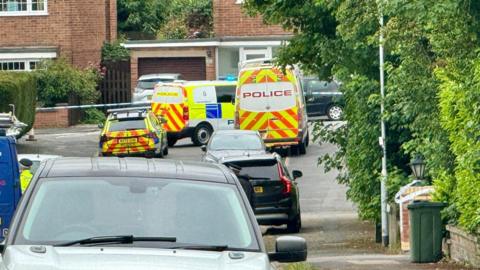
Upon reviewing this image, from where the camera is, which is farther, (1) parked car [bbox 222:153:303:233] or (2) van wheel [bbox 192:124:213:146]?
(2) van wheel [bbox 192:124:213:146]

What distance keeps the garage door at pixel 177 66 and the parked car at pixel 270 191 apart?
27524 millimetres

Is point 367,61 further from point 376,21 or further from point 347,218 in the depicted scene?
point 347,218

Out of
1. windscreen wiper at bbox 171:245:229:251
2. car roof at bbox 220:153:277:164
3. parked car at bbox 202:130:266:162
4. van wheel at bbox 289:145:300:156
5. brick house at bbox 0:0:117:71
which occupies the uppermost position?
brick house at bbox 0:0:117:71

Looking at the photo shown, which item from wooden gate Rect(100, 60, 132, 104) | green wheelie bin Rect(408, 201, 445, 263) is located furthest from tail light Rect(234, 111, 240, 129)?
green wheelie bin Rect(408, 201, 445, 263)

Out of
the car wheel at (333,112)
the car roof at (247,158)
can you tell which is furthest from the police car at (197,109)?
the car roof at (247,158)

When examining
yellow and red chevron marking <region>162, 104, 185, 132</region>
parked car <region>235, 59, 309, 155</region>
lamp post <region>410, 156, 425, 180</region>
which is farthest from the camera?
yellow and red chevron marking <region>162, 104, 185, 132</region>

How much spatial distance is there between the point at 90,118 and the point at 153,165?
4020cm

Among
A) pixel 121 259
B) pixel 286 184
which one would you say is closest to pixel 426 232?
pixel 286 184

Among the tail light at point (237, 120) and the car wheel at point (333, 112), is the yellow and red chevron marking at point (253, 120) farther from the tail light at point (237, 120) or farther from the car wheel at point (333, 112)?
the car wheel at point (333, 112)

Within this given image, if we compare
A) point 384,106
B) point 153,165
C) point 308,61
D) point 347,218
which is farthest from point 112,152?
point 153,165

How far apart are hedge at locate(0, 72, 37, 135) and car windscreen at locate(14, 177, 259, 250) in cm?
2690

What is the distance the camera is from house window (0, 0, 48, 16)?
1935 inches

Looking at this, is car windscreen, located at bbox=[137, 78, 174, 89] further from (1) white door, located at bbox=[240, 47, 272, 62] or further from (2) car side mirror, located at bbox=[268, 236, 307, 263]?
(2) car side mirror, located at bbox=[268, 236, 307, 263]

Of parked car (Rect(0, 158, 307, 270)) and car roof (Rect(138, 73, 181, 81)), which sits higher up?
parked car (Rect(0, 158, 307, 270))
